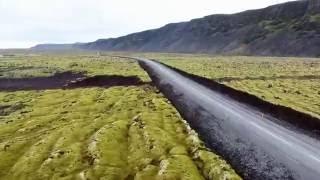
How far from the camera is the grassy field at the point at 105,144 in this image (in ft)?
147

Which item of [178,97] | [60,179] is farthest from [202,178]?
[178,97]

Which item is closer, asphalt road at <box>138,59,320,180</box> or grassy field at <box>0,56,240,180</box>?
asphalt road at <box>138,59,320,180</box>

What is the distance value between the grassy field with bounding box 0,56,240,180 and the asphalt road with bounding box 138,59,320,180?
1994 millimetres

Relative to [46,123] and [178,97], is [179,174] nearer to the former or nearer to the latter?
[46,123]

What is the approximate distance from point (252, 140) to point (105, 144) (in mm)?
15489

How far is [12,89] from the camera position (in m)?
126

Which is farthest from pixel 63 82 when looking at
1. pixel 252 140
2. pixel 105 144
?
pixel 252 140

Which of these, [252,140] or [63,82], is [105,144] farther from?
[63,82]

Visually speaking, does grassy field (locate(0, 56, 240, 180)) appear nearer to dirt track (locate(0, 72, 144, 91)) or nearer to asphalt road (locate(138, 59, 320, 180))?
asphalt road (locate(138, 59, 320, 180))

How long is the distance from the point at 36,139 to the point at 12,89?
70.6m

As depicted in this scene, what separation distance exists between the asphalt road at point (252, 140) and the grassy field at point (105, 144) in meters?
1.99

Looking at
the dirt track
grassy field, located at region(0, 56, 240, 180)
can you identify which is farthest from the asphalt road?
the dirt track

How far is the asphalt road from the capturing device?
4156 centimetres

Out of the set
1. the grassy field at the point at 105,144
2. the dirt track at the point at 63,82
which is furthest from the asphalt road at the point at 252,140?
the dirt track at the point at 63,82
